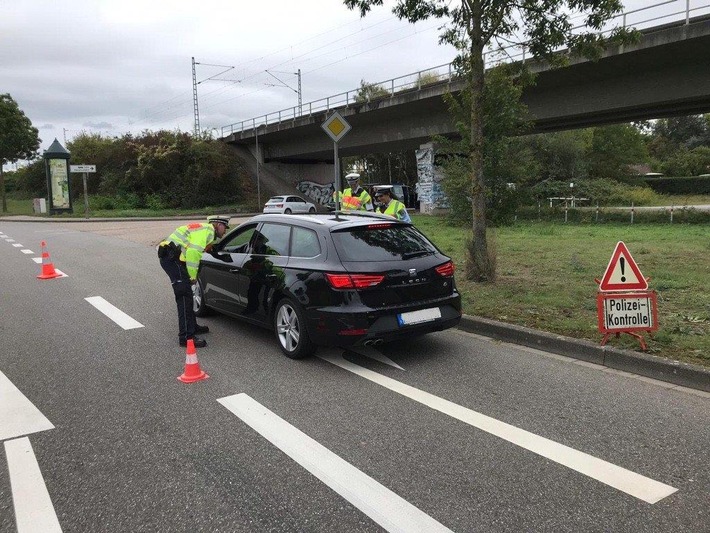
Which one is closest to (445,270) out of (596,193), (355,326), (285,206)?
(355,326)

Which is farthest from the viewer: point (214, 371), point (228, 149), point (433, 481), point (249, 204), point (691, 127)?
point (691, 127)

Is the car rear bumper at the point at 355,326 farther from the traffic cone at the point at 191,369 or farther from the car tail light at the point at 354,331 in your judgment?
the traffic cone at the point at 191,369

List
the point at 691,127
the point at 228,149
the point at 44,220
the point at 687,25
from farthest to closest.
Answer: the point at 691,127 → the point at 228,149 → the point at 44,220 → the point at 687,25

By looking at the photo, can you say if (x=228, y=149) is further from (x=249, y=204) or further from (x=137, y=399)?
(x=137, y=399)

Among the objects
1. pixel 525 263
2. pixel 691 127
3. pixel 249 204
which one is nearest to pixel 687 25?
pixel 525 263

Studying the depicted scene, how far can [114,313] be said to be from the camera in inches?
314

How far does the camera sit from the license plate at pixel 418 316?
5.32 meters

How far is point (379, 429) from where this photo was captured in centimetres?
398

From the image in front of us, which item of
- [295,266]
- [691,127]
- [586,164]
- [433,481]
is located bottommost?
[433,481]

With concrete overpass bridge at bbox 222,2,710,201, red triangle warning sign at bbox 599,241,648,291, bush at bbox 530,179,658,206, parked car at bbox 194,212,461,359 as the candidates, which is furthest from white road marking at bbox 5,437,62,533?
bush at bbox 530,179,658,206

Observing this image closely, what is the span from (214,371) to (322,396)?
1.25 m

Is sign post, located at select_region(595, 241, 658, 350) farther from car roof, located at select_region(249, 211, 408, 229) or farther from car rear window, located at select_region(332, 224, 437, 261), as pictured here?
car roof, located at select_region(249, 211, 408, 229)

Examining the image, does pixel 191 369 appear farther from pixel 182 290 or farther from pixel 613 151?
pixel 613 151

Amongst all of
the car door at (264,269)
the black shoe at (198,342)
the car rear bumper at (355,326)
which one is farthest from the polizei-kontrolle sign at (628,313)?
the black shoe at (198,342)
